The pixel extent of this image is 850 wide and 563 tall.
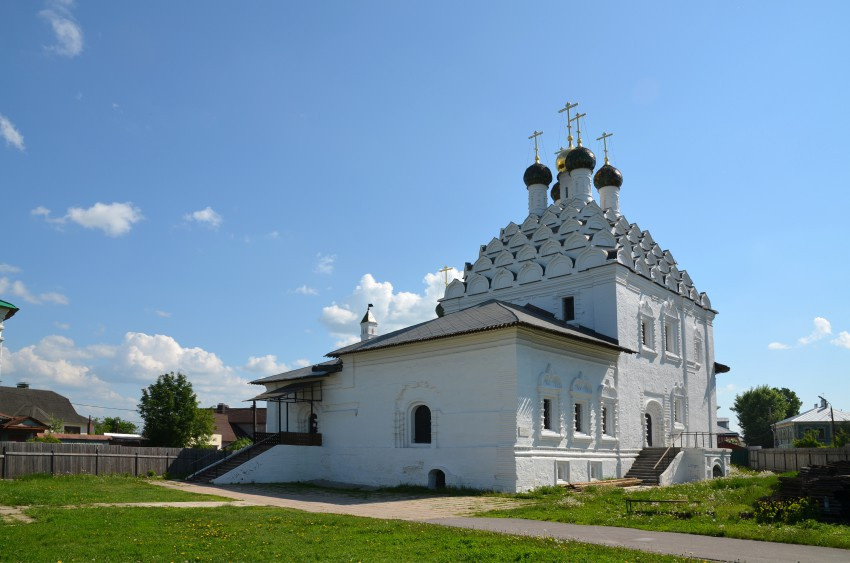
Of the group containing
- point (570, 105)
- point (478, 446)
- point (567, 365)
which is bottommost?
point (478, 446)

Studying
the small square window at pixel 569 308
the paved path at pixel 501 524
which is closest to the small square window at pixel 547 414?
the paved path at pixel 501 524

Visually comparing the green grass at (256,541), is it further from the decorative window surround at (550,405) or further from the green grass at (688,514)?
the decorative window surround at (550,405)

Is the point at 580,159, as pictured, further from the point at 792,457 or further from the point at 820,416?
the point at 820,416

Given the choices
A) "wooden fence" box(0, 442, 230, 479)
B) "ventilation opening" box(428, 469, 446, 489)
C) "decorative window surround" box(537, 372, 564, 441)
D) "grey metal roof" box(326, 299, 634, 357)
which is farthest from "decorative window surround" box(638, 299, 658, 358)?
"wooden fence" box(0, 442, 230, 479)

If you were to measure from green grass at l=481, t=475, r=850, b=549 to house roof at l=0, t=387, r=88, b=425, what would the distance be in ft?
140

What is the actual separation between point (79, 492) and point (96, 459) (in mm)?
6413

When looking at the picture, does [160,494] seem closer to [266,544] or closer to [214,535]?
[214,535]

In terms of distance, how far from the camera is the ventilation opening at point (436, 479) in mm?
21094

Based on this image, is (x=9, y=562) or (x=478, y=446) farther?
(x=478, y=446)

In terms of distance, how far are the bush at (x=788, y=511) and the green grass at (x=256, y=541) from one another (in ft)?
14.6

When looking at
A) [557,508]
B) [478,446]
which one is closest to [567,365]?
[478,446]

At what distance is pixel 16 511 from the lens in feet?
42.2

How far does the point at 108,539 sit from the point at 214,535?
1389 millimetres

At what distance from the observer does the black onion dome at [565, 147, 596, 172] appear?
30.4 metres
